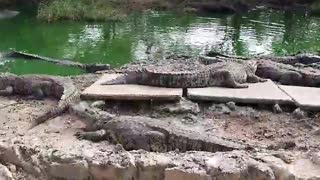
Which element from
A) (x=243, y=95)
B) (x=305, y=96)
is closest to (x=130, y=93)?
(x=243, y=95)

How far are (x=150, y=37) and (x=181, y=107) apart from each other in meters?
9.73

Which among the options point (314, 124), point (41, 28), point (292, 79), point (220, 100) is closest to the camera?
point (314, 124)

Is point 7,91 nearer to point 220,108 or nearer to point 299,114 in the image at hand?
point 220,108

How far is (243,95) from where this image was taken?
6.10 meters

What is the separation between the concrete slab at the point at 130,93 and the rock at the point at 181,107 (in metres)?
0.08

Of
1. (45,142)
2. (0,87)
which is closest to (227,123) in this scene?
(45,142)

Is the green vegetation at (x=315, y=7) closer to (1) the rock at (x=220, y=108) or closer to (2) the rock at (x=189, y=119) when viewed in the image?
(1) the rock at (x=220, y=108)

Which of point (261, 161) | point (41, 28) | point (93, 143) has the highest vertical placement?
point (261, 161)

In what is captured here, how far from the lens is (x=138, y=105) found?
6078 millimetres

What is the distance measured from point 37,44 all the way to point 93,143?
1036 centimetres

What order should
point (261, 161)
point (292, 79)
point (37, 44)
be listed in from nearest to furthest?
1. point (261, 161)
2. point (292, 79)
3. point (37, 44)

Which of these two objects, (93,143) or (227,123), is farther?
(227,123)

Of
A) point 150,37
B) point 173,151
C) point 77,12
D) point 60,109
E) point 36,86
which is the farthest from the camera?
point 77,12

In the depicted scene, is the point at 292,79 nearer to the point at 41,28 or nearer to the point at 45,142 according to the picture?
the point at 45,142
